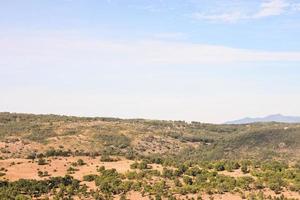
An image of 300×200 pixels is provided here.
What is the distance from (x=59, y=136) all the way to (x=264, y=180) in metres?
89.6

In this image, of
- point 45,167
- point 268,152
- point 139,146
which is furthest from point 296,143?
point 45,167

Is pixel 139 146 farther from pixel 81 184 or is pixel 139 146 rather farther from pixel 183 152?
pixel 81 184

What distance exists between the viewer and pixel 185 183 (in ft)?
191

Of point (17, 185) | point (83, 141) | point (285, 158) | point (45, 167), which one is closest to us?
point (17, 185)

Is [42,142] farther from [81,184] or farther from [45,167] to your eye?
Result: [81,184]

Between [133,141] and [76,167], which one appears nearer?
[76,167]

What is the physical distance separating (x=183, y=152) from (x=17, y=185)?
288ft

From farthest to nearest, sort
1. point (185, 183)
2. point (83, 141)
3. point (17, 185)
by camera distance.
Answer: point (83, 141)
point (185, 183)
point (17, 185)

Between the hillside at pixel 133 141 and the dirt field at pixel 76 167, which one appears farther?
the hillside at pixel 133 141

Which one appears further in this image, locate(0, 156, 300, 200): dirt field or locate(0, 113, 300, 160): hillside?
locate(0, 113, 300, 160): hillside

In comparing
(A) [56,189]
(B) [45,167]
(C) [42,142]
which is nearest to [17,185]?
(A) [56,189]

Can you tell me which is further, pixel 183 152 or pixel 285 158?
pixel 183 152

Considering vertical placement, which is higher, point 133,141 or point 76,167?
point 76,167

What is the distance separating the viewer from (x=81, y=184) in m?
56.3
